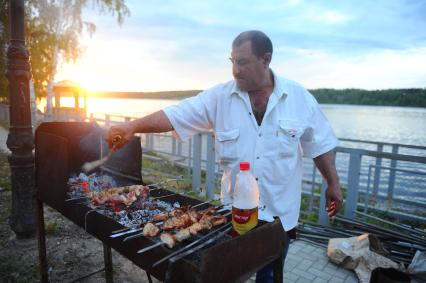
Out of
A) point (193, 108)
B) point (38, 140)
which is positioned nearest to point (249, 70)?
point (193, 108)

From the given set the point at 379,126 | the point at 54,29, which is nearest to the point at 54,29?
the point at 54,29

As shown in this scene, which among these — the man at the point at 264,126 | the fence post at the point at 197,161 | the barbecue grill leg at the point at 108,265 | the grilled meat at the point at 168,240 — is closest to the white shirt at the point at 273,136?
the man at the point at 264,126

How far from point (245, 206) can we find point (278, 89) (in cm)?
116

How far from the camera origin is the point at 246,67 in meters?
2.56

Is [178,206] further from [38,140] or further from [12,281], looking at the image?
[12,281]

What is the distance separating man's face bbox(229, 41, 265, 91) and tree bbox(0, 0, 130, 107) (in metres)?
20.1

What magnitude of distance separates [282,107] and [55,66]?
2197cm

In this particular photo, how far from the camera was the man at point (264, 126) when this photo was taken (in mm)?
2533

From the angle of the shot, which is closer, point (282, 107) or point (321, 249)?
point (282, 107)

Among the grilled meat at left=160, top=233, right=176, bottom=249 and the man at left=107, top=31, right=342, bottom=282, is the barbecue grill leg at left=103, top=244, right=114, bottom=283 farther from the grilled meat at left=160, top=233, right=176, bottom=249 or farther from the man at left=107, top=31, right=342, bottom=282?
the grilled meat at left=160, top=233, right=176, bottom=249

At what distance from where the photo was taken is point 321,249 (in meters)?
4.54

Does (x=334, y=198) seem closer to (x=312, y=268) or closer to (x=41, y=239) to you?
(x=312, y=268)

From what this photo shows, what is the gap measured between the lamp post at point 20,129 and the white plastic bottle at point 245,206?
142 inches

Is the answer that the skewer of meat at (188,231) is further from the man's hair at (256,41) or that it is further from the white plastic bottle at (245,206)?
the man's hair at (256,41)
